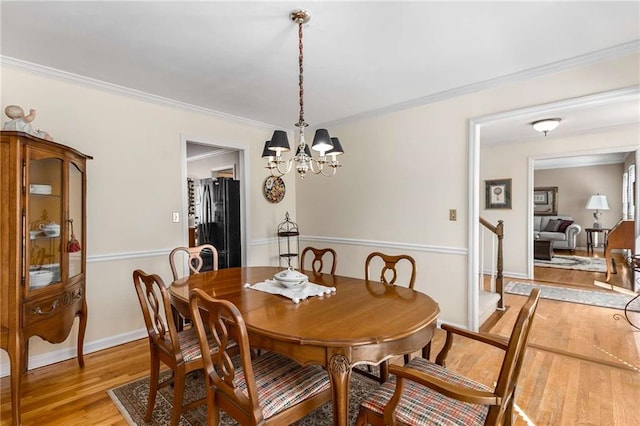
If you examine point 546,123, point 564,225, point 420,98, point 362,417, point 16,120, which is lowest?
point 362,417

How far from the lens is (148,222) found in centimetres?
318

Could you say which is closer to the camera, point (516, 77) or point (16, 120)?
point (16, 120)

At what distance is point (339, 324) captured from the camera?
1.44 metres

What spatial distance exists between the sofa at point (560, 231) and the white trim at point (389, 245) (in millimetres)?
5584

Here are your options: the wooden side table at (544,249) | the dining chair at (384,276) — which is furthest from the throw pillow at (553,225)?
the dining chair at (384,276)

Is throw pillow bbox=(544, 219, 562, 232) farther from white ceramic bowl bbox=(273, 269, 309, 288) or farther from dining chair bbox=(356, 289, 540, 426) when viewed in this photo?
white ceramic bowl bbox=(273, 269, 309, 288)

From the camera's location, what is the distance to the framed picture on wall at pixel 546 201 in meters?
8.80

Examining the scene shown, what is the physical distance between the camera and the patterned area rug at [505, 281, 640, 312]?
396 centimetres

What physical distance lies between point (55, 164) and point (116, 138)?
78 centimetres

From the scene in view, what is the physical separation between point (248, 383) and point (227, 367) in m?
0.19

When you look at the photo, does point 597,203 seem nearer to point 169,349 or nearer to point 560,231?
point 560,231

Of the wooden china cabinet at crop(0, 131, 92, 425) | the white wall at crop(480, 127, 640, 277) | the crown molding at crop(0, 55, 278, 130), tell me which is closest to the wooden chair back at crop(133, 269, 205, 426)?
the wooden china cabinet at crop(0, 131, 92, 425)

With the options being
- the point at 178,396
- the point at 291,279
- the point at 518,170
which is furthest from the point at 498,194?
the point at 178,396

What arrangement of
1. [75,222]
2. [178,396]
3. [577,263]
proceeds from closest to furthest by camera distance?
[178,396]
[75,222]
[577,263]
